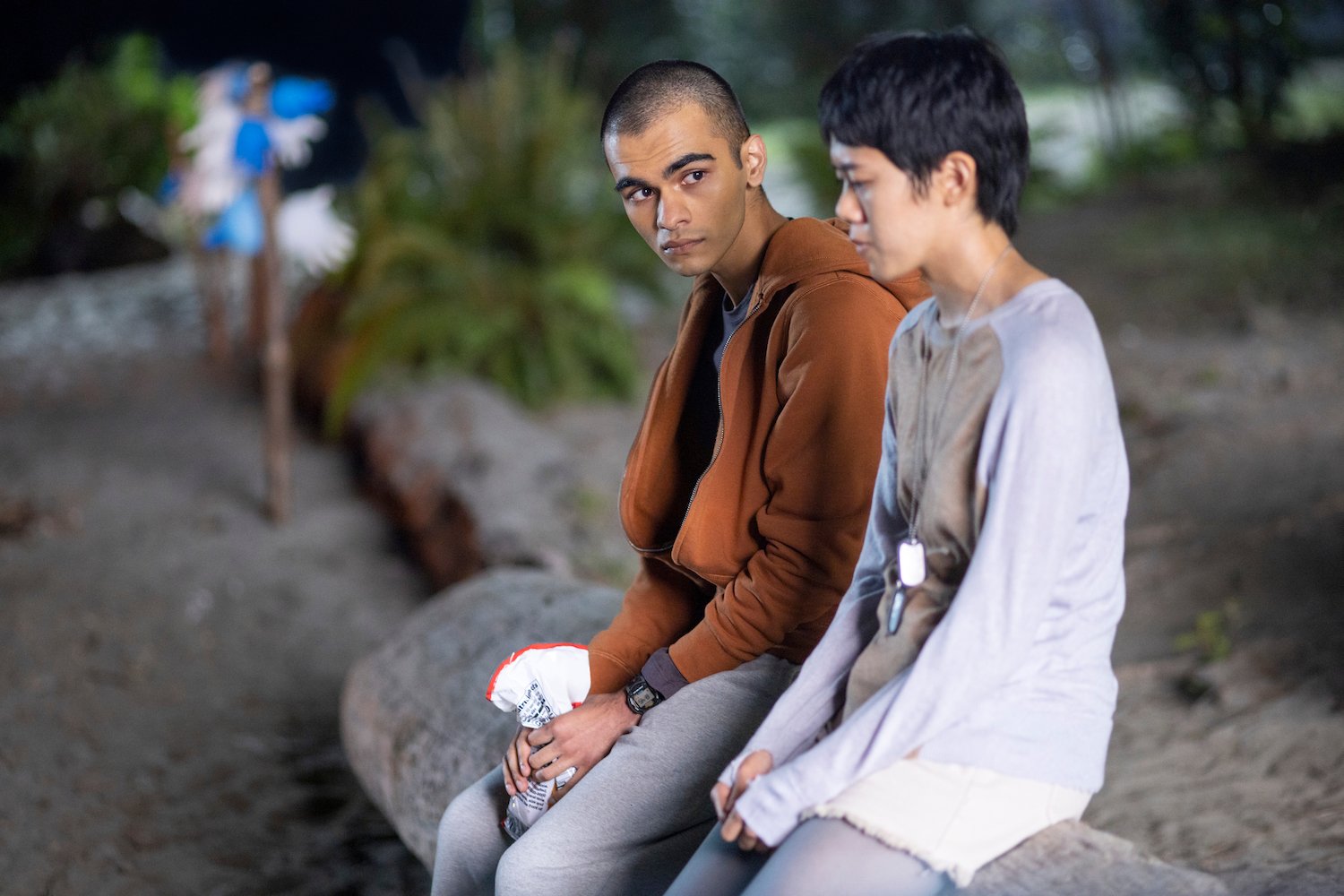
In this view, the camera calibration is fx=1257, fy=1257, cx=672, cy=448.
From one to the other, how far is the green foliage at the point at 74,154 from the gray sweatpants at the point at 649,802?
317 inches

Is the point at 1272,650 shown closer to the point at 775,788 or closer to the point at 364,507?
the point at 775,788

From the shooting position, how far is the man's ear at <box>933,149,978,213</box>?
1398 mm

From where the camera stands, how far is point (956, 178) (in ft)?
4.64

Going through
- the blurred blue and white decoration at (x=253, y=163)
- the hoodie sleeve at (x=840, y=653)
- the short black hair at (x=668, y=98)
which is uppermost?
the blurred blue and white decoration at (x=253, y=163)

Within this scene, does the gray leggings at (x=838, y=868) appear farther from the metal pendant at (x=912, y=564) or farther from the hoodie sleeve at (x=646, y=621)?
the hoodie sleeve at (x=646, y=621)

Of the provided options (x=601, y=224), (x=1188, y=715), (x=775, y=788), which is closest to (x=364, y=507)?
(x=601, y=224)

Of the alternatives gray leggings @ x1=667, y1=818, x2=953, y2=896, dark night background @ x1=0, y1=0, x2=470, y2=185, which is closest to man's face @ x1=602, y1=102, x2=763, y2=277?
gray leggings @ x1=667, y1=818, x2=953, y2=896

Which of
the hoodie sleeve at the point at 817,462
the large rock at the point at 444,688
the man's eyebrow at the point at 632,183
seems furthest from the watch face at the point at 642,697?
the man's eyebrow at the point at 632,183

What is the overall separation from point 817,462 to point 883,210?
1.44 ft

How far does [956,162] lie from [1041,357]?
24cm

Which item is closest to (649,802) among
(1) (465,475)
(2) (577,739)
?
(2) (577,739)

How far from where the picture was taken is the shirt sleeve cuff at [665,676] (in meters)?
1.90

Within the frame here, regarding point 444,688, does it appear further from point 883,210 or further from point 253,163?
point 253,163

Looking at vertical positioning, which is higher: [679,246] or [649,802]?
[679,246]
